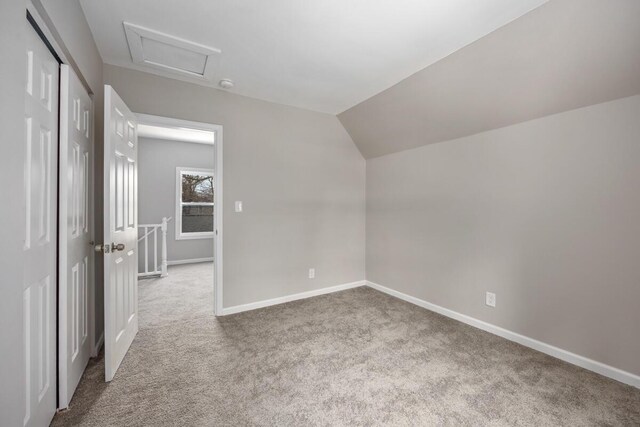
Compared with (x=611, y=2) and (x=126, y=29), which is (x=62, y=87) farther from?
(x=611, y=2)

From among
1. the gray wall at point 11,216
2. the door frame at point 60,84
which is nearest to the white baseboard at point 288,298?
the door frame at point 60,84

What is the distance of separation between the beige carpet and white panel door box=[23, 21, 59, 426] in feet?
1.20

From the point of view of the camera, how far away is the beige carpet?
1530mm

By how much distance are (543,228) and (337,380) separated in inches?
79.8

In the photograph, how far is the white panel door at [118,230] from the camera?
1771 mm

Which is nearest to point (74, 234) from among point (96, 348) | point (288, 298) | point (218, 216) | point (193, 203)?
point (96, 348)

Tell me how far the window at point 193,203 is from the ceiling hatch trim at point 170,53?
357 centimetres

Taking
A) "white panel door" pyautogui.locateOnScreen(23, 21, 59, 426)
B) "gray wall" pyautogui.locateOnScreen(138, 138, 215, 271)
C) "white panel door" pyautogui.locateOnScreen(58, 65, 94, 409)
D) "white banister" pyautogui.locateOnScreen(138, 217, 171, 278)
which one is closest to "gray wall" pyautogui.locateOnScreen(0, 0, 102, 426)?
"white panel door" pyautogui.locateOnScreen(23, 21, 59, 426)

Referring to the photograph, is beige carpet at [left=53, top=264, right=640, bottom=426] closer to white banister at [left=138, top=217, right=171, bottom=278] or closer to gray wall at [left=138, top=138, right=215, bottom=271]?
white banister at [left=138, top=217, right=171, bottom=278]

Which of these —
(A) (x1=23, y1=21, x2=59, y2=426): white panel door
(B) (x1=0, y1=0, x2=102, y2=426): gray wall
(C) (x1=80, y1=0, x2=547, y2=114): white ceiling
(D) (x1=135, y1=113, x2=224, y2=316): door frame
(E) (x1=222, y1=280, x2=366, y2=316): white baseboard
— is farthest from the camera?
(E) (x1=222, y1=280, x2=366, y2=316): white baseboard

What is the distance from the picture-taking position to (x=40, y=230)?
4.35 ft

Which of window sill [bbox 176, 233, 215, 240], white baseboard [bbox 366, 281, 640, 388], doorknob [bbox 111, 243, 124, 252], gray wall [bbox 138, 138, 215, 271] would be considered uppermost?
gray wall [bbox 138, 138, 215, 271]

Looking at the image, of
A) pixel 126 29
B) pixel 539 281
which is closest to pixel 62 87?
pixel 126 29

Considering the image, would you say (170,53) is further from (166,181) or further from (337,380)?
(166,181)
